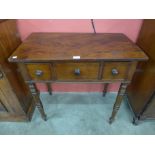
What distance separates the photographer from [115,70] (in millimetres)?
807

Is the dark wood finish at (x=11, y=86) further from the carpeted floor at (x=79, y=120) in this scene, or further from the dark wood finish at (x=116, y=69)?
the dark wood finish at (x=116, y=69)

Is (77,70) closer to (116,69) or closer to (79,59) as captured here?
(79,59)

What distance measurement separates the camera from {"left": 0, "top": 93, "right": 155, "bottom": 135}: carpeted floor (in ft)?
4.04

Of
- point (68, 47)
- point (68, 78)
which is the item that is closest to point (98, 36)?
point (68, 47)

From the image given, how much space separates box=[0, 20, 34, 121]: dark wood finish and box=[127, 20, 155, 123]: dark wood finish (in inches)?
40.6

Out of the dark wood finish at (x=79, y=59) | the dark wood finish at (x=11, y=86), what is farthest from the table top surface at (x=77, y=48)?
the dark wood finish at (x=11, y=86)

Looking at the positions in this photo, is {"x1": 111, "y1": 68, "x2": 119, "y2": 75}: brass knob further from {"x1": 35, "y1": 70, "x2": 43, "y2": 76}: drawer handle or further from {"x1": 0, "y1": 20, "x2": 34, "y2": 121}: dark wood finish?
{"x1": 0, "y1": 20, "x2": 34, "y2": 121}: dark wood finish

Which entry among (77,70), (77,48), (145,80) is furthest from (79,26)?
(145,80)

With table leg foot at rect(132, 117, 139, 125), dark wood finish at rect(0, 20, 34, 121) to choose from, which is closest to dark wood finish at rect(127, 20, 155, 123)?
table leg foot at rect(132, 117, 139, 125)

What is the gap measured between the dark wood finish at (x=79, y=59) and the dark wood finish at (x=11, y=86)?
140mm

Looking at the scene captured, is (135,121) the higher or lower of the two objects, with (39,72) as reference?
lower

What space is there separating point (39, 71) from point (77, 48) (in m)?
0.29

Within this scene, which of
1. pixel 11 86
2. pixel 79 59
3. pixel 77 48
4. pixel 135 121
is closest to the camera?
pixel 79 59

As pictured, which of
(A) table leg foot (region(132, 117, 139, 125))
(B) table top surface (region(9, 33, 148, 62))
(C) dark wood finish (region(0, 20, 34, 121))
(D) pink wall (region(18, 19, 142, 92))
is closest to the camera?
(B) table top surface (region(9, 33, 148, 62))
